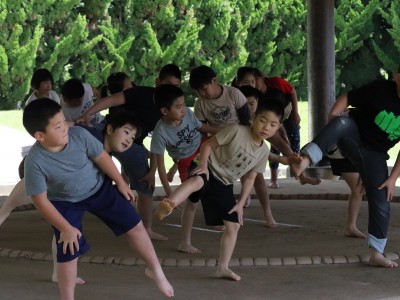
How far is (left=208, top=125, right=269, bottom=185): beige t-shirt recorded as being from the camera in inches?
153

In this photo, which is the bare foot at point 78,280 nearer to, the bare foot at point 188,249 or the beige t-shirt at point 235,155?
the beige t-shirt at point 235,155

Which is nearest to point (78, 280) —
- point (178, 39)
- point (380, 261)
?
point (380, 261)

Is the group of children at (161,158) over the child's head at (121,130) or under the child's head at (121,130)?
under

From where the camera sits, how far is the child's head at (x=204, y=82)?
4750mm

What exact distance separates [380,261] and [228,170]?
0.74 metres

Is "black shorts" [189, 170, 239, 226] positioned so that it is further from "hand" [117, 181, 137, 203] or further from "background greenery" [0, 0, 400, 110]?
"background greenery" [0, 0, 400, 110]

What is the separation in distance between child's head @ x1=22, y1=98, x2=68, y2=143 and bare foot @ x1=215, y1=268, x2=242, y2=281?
3.22 feet

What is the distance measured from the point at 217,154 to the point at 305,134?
7730 millimetres

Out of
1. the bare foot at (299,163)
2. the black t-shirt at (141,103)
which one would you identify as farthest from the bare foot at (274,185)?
the bare foot at (299,163)

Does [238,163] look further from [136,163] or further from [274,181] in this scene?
[274,181]

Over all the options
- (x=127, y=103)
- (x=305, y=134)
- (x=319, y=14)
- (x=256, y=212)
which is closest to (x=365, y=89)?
(x=127, y=103)

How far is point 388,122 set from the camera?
157 inches

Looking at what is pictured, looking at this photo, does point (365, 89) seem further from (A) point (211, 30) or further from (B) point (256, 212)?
(A) point (211, 30)

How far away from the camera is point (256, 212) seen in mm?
5977
